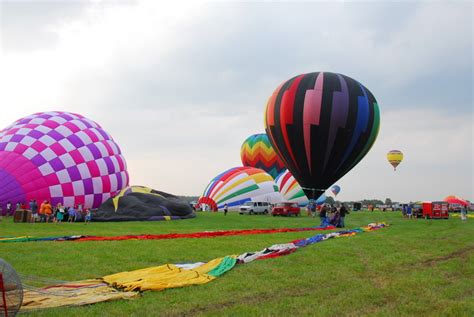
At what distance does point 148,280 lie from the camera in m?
6.96

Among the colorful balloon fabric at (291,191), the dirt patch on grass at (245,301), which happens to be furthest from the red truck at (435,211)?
the dirt patch on grass at (245,301)

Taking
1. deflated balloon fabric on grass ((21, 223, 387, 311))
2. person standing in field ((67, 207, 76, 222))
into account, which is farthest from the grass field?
person standing in field ((67, 207, 76, 222))

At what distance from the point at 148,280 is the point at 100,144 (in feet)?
60.4

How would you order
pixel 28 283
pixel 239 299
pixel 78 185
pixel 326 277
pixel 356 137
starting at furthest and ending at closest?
pixel 356 137, pixel 78 185, pixel 326 277, pixel 28 283, pixel 239 299

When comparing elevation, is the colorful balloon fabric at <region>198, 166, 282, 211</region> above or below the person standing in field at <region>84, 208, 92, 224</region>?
above

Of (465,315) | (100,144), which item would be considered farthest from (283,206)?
(465,315)

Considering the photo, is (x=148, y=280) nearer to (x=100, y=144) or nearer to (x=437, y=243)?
(x=437, y=243)

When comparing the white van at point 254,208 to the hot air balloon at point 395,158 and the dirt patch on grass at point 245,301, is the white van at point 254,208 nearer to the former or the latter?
the hot air balloon at point 395,158

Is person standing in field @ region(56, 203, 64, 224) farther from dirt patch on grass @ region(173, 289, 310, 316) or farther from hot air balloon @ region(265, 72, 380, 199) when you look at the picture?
dirt patch on grass @ region(173, 289, 310, 316)

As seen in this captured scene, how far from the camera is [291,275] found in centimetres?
772

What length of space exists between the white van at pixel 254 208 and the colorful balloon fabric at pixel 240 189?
1549 millimetres

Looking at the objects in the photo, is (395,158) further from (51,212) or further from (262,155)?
(51,212)

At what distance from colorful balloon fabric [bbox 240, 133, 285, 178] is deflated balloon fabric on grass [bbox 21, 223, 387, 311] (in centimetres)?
4532

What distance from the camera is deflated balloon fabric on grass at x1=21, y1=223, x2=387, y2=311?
18.9 feet
